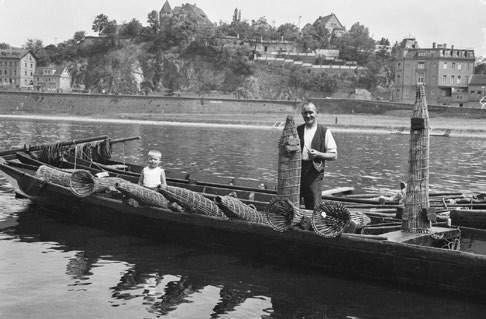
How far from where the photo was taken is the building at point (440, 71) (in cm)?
14100

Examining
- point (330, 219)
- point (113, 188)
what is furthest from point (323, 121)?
point (330, 219)

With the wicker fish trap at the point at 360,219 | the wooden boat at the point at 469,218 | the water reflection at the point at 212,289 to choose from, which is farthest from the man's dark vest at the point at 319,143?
the wooden boat at the point at 469,218

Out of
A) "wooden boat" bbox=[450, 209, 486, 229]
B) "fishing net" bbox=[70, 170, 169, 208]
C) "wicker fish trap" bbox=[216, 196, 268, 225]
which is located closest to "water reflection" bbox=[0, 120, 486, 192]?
"fishing net" bbox=[70, 170, 169, 208]

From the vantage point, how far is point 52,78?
178250mm

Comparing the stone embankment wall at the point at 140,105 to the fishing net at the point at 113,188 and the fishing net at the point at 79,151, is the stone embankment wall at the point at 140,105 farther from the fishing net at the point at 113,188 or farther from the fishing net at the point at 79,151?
the fishing net at the point at 113,188

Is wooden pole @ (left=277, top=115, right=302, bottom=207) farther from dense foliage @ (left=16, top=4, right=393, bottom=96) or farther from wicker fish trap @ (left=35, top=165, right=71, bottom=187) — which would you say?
dense foliage @ (left=16, top=4, right=393, bottom=96)

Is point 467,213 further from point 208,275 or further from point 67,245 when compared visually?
point 67,245

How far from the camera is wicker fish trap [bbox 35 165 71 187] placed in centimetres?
1998

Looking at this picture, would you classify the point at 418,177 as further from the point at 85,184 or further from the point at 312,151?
the point at 85,184

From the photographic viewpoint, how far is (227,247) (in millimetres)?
15508

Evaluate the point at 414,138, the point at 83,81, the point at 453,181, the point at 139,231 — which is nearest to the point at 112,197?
the point at 139,231

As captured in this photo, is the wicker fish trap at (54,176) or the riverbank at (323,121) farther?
the riverbank at (323,121)

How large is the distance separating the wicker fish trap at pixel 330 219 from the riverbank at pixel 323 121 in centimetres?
8629

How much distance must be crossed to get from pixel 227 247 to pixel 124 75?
170281mm
